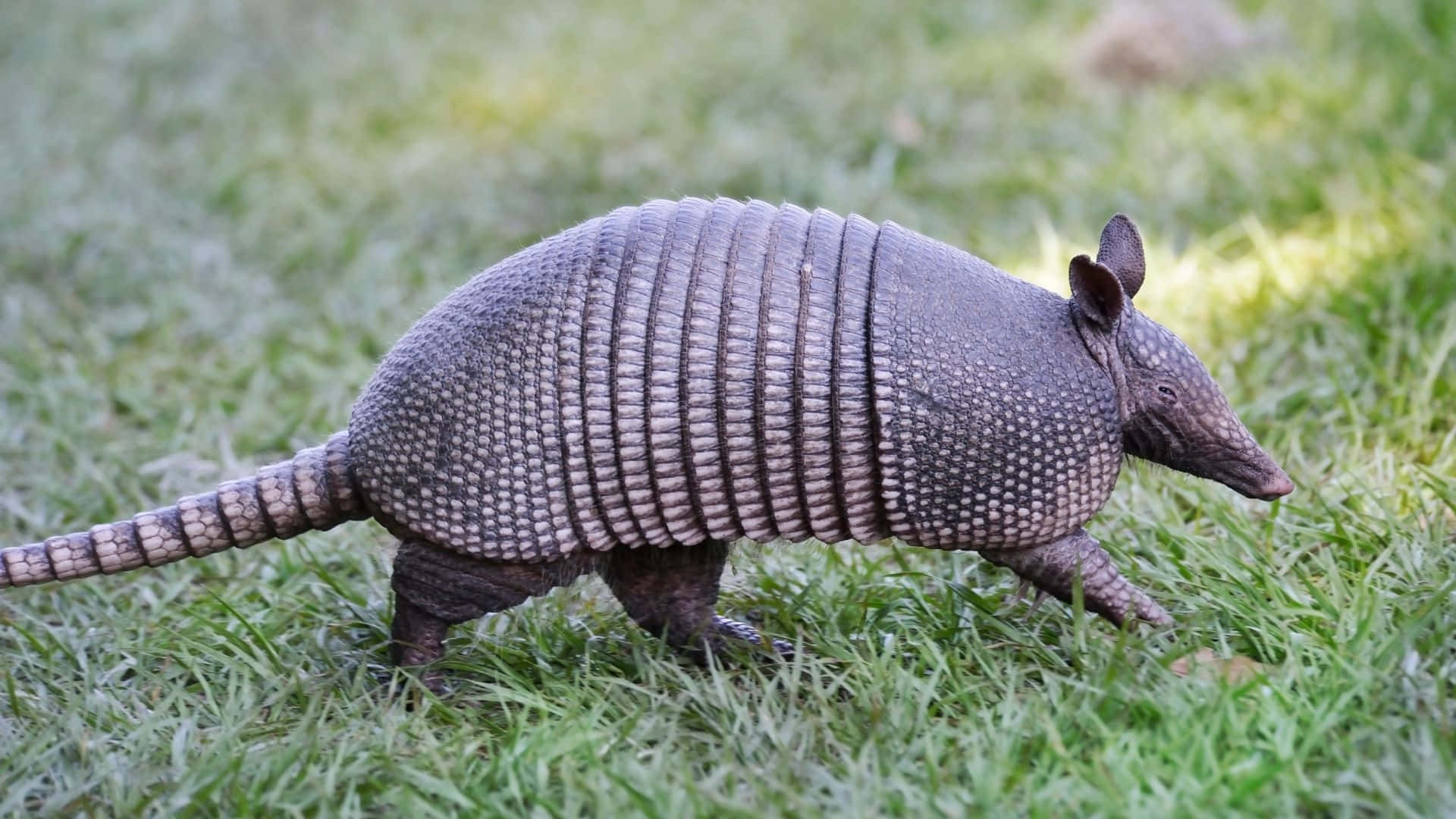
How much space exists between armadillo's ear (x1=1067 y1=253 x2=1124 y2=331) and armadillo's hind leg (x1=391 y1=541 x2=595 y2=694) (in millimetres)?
1456

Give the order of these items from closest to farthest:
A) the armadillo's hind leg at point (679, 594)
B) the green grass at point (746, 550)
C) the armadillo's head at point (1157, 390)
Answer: the green grass at point (746, 550), the armadillo's head at point (1157, 390), the armadillo's hind leg at point (679, 594)

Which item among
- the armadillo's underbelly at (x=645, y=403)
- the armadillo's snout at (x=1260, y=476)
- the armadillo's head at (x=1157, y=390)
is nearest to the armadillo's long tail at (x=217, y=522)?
the armadillo's underbelly at (x=645, y=403)

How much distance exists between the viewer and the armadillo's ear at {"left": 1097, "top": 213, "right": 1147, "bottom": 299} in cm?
367

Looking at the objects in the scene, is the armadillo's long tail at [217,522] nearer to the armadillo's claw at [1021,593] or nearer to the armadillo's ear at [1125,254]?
the armadillo's claw at [1021,593]

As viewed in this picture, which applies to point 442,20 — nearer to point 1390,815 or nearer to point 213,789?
point 213,789

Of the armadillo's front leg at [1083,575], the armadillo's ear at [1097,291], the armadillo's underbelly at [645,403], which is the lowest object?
the armadillo's front leg at [1083,575]

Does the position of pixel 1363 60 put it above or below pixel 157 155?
above

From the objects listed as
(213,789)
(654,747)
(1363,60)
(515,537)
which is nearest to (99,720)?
(213,789)

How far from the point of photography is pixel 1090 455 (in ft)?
11.5

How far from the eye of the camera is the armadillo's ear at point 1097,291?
3449 mm

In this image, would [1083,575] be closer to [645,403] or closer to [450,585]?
[645,403]

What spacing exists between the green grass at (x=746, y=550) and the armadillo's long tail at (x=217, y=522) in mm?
417

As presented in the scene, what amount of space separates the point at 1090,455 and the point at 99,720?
2.72 metres

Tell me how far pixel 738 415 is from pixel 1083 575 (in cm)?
104
